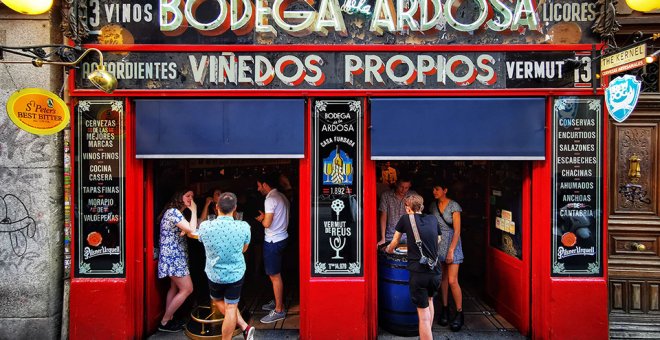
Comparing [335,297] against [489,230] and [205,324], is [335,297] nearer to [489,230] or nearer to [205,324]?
[205,324]

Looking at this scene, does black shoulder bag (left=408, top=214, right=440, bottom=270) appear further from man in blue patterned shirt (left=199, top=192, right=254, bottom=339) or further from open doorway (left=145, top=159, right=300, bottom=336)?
open doorway (left=145, top=159, right=300, bottom=336)

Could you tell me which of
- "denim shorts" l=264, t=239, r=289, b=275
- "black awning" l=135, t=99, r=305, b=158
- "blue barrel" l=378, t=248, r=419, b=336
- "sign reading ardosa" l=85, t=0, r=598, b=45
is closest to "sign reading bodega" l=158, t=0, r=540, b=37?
"sign reading ardosa" l=85, t=0, r=598, b=45

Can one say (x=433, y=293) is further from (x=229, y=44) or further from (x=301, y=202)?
(x=229, y=44)

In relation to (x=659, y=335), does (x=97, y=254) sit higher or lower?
higher

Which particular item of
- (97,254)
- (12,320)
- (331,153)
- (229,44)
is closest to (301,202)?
(331,153)

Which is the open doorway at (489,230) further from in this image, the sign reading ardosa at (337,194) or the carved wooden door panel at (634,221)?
the carved wooden door panel at (634,221)

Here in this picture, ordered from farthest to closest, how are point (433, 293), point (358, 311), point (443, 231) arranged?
point (443, 231) → point (358, 311) → point (433, 293)

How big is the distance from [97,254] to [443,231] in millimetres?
4914

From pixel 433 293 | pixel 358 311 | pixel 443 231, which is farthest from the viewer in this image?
pixel 443 231

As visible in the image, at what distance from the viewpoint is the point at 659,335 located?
16.9 ft

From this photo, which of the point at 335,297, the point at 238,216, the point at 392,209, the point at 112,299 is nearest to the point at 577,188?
the point at 392,209

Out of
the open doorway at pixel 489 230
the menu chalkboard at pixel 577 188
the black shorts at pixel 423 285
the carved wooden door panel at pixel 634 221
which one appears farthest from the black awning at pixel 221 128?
the carved wooden door panel at pixel 634 221

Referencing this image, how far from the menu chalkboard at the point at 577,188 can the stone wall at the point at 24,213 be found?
6894mm

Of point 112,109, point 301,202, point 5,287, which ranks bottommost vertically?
point 5,287
